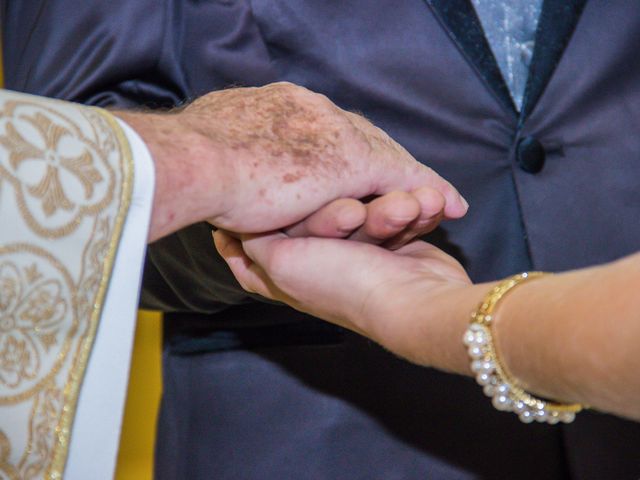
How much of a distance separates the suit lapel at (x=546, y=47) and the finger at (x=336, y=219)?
0.24 m

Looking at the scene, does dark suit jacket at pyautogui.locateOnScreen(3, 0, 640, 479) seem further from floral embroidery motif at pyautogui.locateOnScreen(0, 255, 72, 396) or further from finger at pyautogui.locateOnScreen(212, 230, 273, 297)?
floral embroidery motif at pyautogui.locateOnScreen(0, 255, 72, 396)

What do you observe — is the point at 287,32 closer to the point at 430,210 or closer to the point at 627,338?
the point at 430,210

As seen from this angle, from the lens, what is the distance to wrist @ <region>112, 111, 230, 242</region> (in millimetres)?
708

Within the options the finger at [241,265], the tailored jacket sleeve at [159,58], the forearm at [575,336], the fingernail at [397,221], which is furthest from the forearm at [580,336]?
the tailored jacket sleeve at [159,58]

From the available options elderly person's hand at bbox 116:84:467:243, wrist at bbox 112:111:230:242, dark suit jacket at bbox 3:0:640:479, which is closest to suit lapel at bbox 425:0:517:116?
dark suit jacket at bbox 3:0:640:479

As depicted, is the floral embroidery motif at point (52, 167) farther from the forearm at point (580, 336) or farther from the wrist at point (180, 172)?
the forearm at point (580, 336)

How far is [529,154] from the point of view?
3.06ft

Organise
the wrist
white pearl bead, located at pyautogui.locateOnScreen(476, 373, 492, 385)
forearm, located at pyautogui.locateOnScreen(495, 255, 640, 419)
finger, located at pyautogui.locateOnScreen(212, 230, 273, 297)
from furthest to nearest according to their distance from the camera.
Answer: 1. finger, located at pyautogui.locateOnScreen(212, 230, 273, 297)
2. the wrist
3. white pearl bead, located at pyautogui.locateOnScreen(476, 373, 492, 385)
4. forearm, located at pyautogui.locateOnScreen(495, 255, 640, 419)

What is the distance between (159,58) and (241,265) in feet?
0.73

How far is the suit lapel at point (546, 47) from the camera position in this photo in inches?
36.7

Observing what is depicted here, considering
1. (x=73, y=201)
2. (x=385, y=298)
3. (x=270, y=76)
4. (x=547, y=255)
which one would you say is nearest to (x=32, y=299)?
(x=73, y=201)

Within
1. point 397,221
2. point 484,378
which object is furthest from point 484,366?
point 397,221

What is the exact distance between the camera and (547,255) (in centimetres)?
94

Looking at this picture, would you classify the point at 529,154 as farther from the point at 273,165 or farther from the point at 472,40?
the point at 273,165
